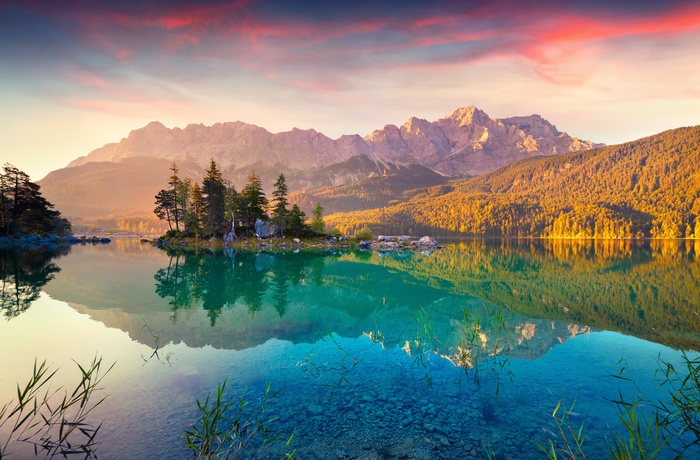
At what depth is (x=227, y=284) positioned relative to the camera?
35.8 meters

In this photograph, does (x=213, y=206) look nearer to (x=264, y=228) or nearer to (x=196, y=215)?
(x=196, y=215)

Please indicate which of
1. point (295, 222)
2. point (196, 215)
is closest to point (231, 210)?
point (196, 215)

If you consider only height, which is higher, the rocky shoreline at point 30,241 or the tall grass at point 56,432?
the rocky shoreline at point 30,241

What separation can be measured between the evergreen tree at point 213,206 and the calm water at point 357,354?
51974 millimetres

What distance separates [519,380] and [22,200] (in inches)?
4862

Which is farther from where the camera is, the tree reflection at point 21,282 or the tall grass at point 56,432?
the tree reflection at point 21,282

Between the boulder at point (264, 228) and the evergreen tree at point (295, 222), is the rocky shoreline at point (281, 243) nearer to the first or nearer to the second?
the boulder at point (264, 228)

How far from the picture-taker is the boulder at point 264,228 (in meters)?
87.5

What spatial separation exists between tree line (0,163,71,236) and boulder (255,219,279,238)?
62713mm

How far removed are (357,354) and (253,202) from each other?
78099mm

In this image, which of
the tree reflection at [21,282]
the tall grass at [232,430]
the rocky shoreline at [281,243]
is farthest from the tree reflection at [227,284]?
the rocky shoreline at [281,243]

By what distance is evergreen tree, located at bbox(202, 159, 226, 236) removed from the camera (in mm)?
87000

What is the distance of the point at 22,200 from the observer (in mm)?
86125

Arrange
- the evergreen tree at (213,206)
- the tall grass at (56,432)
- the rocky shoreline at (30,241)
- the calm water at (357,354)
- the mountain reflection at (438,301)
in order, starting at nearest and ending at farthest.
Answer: the tall grass at (56,432) < the calm water at (357,354) < the mountain reflection at (438,301) < the rocky shoreline at (30,241) < the evergreen tree at (213,206)
